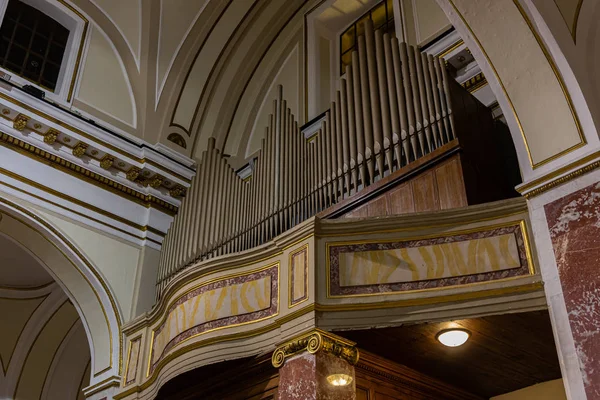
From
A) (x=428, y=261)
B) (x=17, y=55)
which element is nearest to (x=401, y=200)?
(x=428, y=261)

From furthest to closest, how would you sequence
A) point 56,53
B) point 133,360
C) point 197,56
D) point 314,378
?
point 197,56 → point 56,53 → point 133,360 → point 314,378

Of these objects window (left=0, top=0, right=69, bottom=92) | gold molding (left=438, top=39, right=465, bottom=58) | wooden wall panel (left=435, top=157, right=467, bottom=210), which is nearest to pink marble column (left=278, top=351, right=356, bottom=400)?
wooden wall panel (left=435, top=157, right=467, bottom=210)

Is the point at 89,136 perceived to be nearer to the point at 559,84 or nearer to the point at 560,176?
the point at 559,84

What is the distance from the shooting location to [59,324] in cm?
1101

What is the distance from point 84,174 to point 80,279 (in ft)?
4.41

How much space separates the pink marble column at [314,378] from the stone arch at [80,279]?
3329mm

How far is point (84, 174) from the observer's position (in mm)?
8781

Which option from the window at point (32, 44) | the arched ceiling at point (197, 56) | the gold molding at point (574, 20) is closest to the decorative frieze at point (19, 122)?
the window at point (32, 44)

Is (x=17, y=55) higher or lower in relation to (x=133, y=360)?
higher

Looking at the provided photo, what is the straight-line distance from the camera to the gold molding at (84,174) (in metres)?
8.25

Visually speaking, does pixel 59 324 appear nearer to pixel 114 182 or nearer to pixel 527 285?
pixel 114 182

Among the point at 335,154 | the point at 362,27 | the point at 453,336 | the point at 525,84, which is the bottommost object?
the point at 453,336

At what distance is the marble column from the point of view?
16.6 ft

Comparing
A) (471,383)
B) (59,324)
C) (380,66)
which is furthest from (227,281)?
(59,324)
